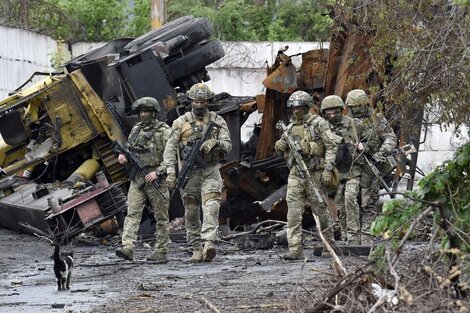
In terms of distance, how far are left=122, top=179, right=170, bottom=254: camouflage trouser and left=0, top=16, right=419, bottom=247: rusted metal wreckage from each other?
3.25m

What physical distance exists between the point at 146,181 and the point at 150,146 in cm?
41

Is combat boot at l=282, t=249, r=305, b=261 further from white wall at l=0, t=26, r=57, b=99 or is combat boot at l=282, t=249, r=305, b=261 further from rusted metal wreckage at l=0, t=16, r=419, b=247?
white wall at l=0, t=26, r=57, b=99

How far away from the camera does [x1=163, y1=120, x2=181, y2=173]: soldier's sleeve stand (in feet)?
43.5

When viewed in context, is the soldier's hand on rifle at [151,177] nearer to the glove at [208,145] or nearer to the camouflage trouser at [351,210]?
the glove at [208,145]

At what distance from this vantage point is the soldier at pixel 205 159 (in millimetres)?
13258

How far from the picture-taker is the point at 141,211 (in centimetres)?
1371

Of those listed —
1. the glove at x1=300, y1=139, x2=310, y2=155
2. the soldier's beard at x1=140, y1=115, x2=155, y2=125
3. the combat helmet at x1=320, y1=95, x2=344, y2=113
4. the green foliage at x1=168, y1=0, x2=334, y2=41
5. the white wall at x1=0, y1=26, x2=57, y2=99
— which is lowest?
the green foliage at x1=168, y1=0, x2=334, y2=41

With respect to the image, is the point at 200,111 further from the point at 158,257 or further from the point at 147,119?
the point at 158,257

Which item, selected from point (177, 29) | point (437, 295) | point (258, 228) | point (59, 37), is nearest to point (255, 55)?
point (59, 37)

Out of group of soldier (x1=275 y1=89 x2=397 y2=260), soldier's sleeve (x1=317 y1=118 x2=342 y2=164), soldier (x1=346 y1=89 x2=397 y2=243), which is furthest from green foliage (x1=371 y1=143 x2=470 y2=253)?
soldier (x1=346 y1=89 x2=397 y2=243)

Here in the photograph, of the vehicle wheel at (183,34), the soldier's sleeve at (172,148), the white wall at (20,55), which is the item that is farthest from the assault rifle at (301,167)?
the white wall at (20,55)

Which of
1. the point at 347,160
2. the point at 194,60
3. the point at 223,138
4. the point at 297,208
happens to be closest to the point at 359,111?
the point at 347,160

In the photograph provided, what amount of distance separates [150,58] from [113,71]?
2.22ft

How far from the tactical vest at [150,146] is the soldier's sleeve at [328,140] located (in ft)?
5.82
